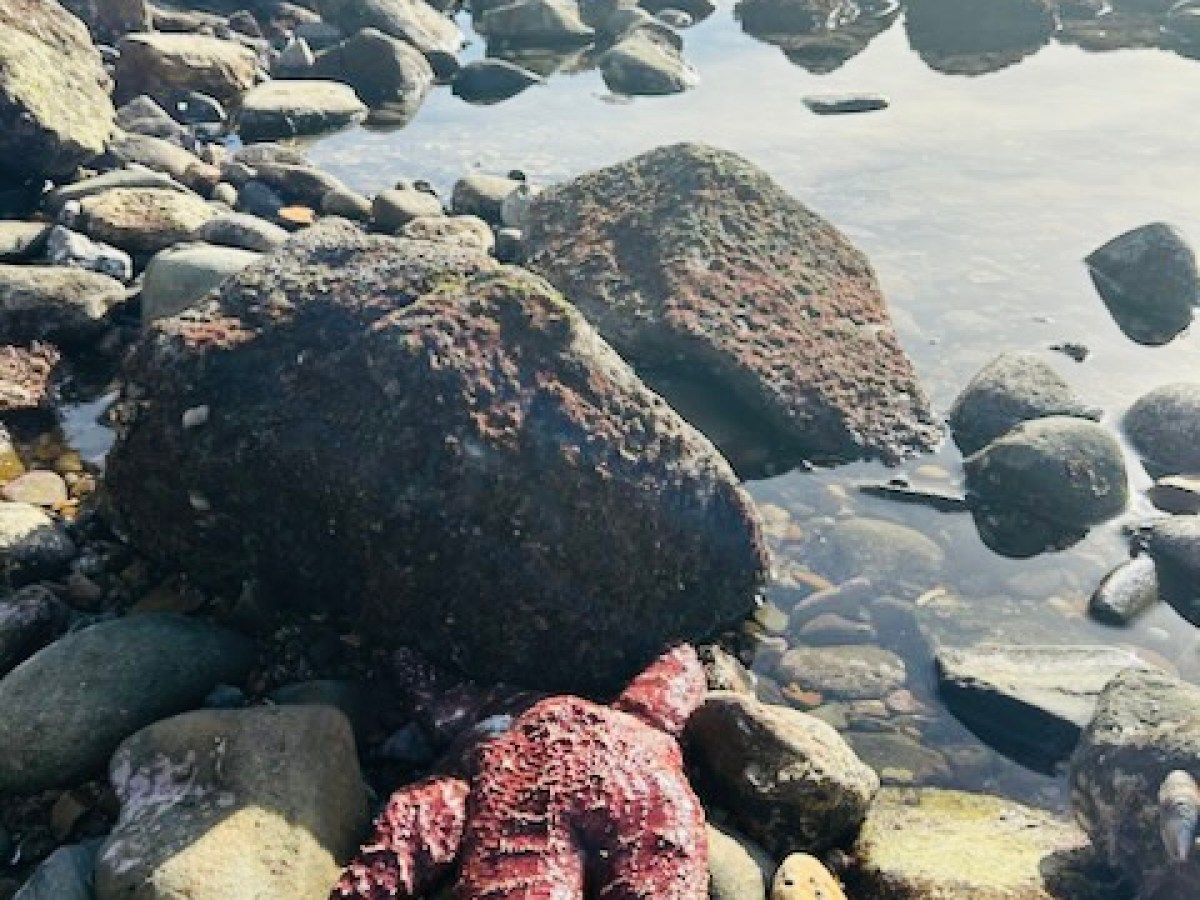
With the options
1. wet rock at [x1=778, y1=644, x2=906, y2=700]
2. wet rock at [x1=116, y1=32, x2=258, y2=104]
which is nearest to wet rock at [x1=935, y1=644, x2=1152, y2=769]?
wet rock at [x1=778, y1=644, x2=906, y2=700]

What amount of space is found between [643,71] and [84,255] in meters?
11.3

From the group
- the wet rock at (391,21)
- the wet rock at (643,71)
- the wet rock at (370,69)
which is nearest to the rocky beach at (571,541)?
the wet rock at (370,69)

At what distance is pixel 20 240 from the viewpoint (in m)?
9.40

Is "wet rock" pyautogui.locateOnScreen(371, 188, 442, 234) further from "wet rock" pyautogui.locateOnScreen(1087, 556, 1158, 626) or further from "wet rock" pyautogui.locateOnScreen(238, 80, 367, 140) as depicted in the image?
"wet rock" pyautogui.locateOnScreen(1087, 556, 1158, 626)

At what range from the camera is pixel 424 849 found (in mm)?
4484

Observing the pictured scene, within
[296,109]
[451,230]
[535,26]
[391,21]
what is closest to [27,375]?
[451,230]

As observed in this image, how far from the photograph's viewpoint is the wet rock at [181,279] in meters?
8.44

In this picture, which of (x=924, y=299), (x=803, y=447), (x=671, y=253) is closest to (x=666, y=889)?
(x=803, y=447)

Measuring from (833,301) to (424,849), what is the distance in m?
6.45

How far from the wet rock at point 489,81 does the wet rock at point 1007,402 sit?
10.8 meters

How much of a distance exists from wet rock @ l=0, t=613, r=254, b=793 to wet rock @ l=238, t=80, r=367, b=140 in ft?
35.3

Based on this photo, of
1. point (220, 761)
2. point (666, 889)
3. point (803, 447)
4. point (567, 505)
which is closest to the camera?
point (666, 889)

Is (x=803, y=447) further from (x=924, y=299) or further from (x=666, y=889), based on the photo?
(x=666, y=889)

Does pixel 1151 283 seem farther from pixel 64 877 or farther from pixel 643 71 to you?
pixel 64 877
